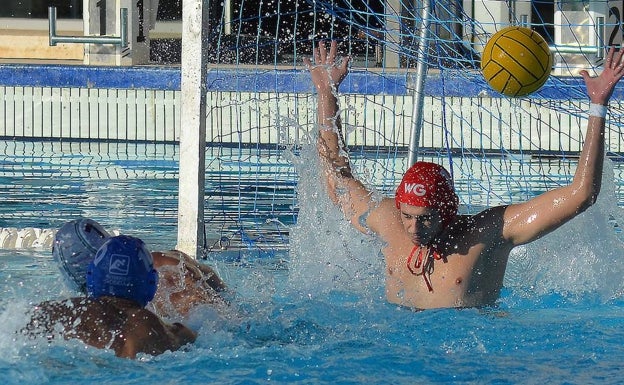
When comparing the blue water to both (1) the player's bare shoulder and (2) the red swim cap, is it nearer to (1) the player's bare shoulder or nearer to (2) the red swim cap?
(1) the player's bare shoulder

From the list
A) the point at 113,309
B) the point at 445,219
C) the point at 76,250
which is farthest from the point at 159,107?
the point at 113,309

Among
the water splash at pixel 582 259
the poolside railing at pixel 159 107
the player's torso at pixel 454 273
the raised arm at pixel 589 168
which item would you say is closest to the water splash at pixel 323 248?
the player's torso at pixel 454 273

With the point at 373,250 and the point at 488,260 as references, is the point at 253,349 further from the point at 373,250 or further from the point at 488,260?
the point at 373,250

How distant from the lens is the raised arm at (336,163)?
3.95m

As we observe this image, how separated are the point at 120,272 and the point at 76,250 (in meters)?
0.25

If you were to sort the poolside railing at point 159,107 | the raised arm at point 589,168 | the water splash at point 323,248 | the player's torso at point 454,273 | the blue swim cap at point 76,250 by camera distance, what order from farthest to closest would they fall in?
the poolside railing at point 159,107, the water splash at point 323,248, the player's torso at point 454,273, the raised arm at point 589,168, the blue swim cap at point 76,250

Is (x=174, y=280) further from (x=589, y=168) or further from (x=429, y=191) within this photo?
(x=589, y=168)

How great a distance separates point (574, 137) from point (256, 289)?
5.17 meters

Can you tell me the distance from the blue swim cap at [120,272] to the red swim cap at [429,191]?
0.97 meters

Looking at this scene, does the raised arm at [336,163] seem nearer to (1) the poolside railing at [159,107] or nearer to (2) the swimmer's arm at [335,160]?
(2) the swimmer's arm at [335,160]

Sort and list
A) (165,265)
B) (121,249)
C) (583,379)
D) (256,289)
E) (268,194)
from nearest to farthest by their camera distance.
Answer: (121,249) → (583,379) → (165,265) → (256,289) → (268,194)

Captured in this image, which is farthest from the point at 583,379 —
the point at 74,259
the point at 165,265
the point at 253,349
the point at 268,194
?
the point at 268,194

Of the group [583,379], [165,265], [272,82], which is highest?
[272,82]

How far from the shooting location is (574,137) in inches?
345
